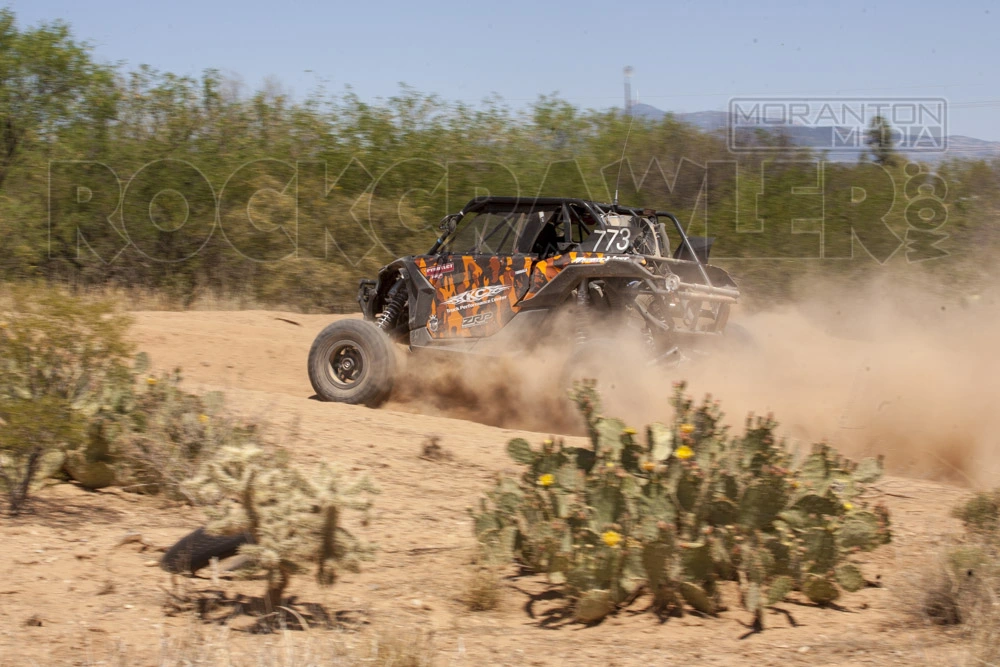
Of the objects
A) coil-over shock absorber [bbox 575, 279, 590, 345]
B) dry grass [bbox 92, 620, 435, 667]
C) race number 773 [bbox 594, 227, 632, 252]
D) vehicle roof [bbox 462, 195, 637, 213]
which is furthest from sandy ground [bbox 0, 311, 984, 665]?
vehicle roof [bbox 462, 195, 637, 213]

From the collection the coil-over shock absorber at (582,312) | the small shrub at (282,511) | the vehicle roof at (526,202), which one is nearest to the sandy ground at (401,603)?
the small shrub at (282,511)

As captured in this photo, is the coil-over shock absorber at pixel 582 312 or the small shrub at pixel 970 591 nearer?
the small shrub at pixel 970 591

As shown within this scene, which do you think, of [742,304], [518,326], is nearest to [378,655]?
[518,326]

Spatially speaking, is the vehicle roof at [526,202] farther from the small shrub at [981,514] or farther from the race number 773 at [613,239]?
the small shrub at [981,514]

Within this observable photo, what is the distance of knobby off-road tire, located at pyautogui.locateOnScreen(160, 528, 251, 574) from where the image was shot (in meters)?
4.85

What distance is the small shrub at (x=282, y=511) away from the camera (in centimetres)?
411

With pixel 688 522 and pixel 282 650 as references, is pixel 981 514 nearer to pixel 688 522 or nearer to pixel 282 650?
pixel 688 522

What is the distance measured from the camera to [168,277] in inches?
726

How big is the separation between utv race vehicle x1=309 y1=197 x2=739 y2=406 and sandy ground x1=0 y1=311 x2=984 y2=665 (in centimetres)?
207

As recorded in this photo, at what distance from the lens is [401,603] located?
466 cm

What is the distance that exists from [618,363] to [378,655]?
14.1ft

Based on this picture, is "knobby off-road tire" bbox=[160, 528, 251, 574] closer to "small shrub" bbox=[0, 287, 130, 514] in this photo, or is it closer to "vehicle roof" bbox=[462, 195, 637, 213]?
"small shrub" bbox=[0, 287, 130, 514]

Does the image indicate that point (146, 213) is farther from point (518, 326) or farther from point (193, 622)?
point (193, 622)

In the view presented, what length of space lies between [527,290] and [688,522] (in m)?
4.31
